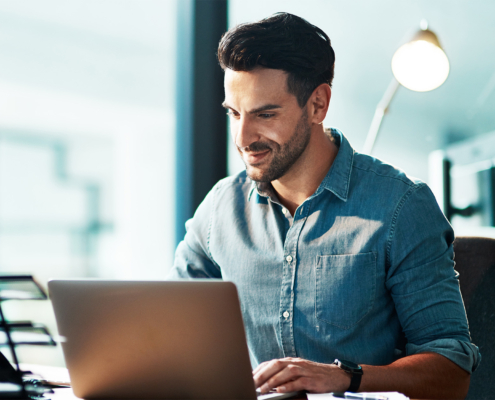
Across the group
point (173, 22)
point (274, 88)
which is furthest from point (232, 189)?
point (173, 22)

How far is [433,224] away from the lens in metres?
1.16

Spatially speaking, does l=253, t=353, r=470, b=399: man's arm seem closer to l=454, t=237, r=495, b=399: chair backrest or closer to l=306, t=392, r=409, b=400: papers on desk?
l=306, t=392, r=409, b=400: papers on desk

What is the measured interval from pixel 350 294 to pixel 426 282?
17cm

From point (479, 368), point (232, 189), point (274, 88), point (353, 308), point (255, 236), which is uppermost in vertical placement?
point (274, 88)

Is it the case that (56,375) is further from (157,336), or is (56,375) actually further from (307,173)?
(307,173)

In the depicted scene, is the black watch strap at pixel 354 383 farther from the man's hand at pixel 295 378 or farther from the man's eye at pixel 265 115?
the man's eye at pixel 265 115

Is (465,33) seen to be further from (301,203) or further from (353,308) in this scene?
(353,308)

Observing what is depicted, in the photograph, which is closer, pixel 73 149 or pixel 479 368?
pixel 479 368

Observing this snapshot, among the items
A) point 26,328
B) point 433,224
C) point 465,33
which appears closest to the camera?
point 26,328

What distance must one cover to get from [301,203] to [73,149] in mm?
1555

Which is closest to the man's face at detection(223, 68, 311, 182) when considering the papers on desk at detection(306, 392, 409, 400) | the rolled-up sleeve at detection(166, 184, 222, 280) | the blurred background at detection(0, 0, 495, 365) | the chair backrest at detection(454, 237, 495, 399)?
the rolled-up sleeve at detection(166, 184, 222, 280)

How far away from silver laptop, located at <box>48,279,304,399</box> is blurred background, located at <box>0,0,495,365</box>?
1.39 metres

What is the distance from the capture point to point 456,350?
3.41 ft

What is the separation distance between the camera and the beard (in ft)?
4.26
